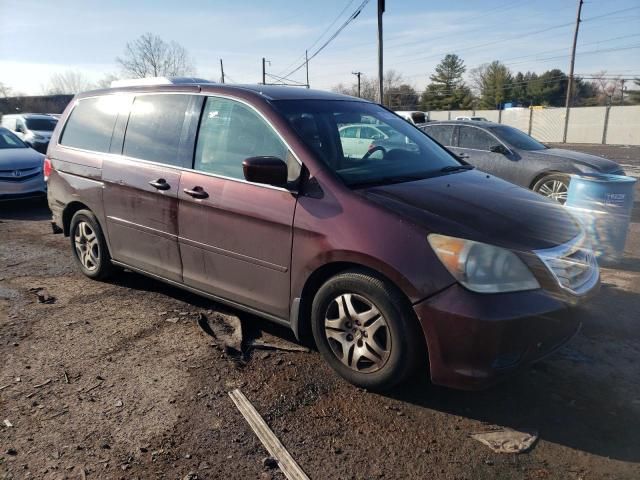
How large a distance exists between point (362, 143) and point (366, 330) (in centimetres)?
151

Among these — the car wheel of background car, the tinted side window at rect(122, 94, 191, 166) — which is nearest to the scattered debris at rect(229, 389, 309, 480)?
the tinted side window at rect(122, 94, 191, 166)

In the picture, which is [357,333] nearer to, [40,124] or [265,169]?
[265,169]

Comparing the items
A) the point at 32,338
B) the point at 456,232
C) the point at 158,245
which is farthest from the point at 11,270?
the point at 456,232

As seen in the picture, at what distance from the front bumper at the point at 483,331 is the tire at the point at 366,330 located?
12 cm

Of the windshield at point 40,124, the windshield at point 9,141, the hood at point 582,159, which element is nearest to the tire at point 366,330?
→ the hood at point 582,159

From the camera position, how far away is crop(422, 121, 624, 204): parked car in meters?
7.63

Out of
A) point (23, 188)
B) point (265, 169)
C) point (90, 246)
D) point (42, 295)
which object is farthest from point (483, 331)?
point (23, 188)

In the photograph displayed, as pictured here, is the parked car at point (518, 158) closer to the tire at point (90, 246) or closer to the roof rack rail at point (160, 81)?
the roof rack rail at point (160, 81)

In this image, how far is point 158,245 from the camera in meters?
4.02

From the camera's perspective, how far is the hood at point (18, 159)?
8.70 m

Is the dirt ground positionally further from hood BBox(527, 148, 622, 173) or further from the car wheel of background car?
hood BBox(527, 148, 622, 173)

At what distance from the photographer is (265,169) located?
3041 millimetres

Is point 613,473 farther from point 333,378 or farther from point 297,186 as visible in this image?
point 297,186

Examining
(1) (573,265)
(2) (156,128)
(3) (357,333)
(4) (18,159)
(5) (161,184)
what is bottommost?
(3) (357,333)
